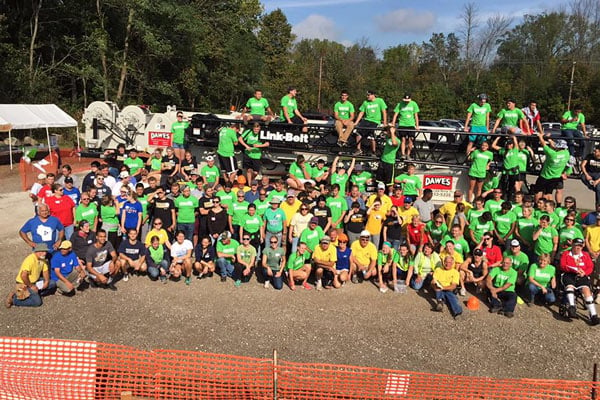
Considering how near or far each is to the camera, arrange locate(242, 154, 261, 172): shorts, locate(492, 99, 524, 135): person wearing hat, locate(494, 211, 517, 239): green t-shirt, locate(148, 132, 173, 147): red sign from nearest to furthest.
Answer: locate(494, 211, 517, 239): green t-shirt → locate(492, 99, 524, 135): person wearing hat → locate(242, 154, 261, 172): shorts → locate(148, 132, 173, 147): red sign

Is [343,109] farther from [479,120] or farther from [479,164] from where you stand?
[479,164]

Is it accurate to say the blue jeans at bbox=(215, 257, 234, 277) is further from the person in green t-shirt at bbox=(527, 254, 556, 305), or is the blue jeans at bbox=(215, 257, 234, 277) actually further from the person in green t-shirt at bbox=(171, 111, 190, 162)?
the person in green t-shirt at bbox=(527, 254, 556, 305)

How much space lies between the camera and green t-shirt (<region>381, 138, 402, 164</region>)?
1066 centimetres

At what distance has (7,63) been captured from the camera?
25312mm

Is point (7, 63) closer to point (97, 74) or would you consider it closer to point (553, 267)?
point (97, 74)

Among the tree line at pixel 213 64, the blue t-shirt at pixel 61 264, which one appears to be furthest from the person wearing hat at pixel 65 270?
the tree line at pixel 213 64

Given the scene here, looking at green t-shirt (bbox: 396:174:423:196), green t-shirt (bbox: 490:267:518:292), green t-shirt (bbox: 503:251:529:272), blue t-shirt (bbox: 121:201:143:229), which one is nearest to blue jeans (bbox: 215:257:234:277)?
blue t-shirt (bbox: 121:201:143:229)

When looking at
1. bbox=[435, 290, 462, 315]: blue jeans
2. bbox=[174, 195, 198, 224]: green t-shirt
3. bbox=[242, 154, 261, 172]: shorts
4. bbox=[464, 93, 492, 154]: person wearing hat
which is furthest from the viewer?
bbox=[242, 154, 261, 172]: shorts

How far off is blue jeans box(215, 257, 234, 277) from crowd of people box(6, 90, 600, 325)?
0.07ft

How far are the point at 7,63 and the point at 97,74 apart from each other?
15.7ft

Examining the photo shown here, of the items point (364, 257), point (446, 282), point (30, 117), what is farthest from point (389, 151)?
point (30, 117)

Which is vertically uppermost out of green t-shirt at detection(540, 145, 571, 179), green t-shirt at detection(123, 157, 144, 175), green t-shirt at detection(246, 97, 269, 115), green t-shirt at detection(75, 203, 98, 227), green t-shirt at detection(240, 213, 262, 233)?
green t-shirt at detection(246, 97, 269, 115)

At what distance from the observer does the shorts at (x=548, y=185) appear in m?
10.0

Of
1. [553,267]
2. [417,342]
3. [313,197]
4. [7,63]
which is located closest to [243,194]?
[313,197]
